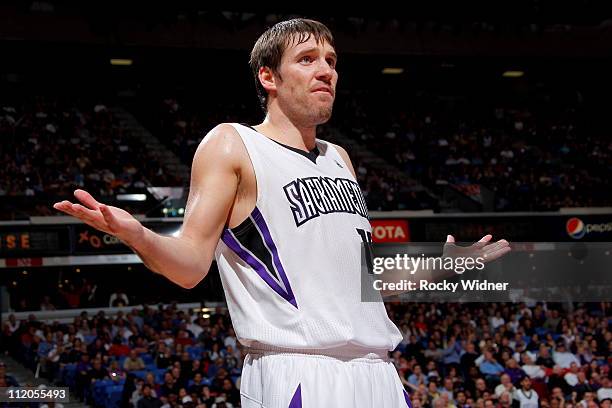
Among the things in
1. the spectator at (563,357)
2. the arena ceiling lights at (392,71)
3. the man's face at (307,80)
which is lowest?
the spectator at (563,357)

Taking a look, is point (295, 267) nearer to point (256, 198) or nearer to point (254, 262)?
Answer: point (254, 262)

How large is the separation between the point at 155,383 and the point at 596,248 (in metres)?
10.5

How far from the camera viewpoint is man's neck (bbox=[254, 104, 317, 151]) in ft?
9.49

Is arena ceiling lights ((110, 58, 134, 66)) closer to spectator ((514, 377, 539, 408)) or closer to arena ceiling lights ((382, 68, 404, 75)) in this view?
arena ceiling lights ((382, 68, 404, 75))

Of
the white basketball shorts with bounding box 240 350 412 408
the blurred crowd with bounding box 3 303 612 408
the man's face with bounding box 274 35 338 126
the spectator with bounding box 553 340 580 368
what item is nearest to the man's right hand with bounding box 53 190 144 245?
the white basketball shorts with bounding box 240 350 412 408

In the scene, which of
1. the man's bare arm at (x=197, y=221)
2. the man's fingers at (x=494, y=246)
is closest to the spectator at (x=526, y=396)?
the man's fingers at (x=494, y=246)

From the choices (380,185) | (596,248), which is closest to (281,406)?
(596,248)

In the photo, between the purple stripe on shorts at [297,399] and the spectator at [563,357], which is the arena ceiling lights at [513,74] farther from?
the purple stripe on shorts at [297,399]

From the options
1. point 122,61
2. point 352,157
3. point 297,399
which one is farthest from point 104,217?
point 122,61

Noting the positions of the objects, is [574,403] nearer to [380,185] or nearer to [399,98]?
[380,185]

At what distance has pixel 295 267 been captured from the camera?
2.63 m

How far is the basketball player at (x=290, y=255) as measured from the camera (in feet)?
8.53

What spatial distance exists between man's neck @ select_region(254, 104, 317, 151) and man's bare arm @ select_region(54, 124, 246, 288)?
0.61ft

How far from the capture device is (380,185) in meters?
22.6
